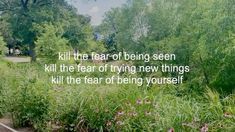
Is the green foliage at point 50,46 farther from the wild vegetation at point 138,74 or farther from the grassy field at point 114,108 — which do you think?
the grassy field at point 114,108

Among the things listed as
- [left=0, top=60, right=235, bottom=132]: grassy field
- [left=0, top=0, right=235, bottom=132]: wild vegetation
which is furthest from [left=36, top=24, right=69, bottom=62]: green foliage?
[left=0, top=60, right=235, bottom=132]: grassy field

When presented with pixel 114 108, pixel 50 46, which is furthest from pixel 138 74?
pixel 50 46

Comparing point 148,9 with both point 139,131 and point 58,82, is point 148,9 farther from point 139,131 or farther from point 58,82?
point 139,131

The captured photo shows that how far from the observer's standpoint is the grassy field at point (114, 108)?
4944 millimetres

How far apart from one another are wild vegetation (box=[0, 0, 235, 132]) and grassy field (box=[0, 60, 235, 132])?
1 centimetres

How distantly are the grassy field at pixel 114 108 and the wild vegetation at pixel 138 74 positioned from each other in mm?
14

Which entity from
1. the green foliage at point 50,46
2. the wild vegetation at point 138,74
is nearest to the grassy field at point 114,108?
the wild vegetation at point 138,74

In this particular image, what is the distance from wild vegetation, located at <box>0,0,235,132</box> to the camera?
535cm

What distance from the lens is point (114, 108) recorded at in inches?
234

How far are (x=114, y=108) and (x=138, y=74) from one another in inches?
74.6

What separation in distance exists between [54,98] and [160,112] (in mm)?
2396

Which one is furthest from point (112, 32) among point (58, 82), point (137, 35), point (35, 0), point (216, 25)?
point (58, 82)

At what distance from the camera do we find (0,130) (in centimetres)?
766

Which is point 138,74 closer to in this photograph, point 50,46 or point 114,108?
point 114,108
